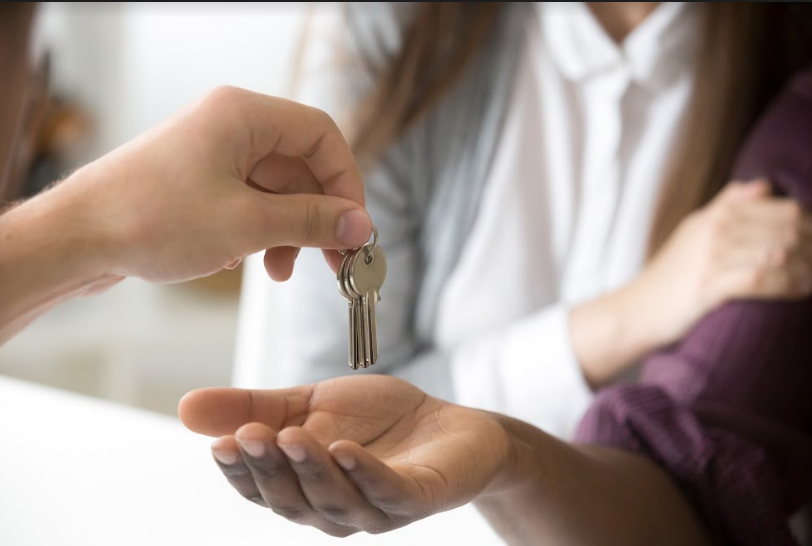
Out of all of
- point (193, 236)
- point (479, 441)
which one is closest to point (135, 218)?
A: point (193, 236)

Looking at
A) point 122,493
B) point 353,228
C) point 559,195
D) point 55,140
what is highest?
point 353,228

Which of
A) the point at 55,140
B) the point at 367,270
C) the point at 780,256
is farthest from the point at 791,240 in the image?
the point at 55,140

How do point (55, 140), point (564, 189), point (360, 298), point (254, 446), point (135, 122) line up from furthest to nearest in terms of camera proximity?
point (135, 122) < point (55, 140) < point (564, 189) < point (360, 298) < point (254, 446)

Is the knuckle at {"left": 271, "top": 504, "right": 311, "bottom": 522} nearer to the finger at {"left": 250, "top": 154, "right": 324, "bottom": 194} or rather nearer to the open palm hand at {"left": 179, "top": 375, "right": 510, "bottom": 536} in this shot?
the open palm hand at {"left": 179, "top": 375, "right": 510, "bottom": 536}

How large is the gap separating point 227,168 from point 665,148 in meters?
0.48

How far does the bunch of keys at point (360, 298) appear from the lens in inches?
15.2

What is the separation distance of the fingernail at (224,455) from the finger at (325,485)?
0.02 meters

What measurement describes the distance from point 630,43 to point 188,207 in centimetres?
48

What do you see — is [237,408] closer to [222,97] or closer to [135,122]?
[222,97]

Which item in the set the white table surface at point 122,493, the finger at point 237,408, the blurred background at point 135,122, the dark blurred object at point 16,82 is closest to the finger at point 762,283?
the white table surface at point 122,493

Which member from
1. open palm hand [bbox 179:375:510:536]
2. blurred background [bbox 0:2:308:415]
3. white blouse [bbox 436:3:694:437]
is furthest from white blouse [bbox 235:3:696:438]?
blurred background [bbox 0:2:308:415]

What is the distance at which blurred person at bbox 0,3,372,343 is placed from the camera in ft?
1.16

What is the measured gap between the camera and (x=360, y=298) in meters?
0.39

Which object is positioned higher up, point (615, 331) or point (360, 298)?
point (360, 298)
